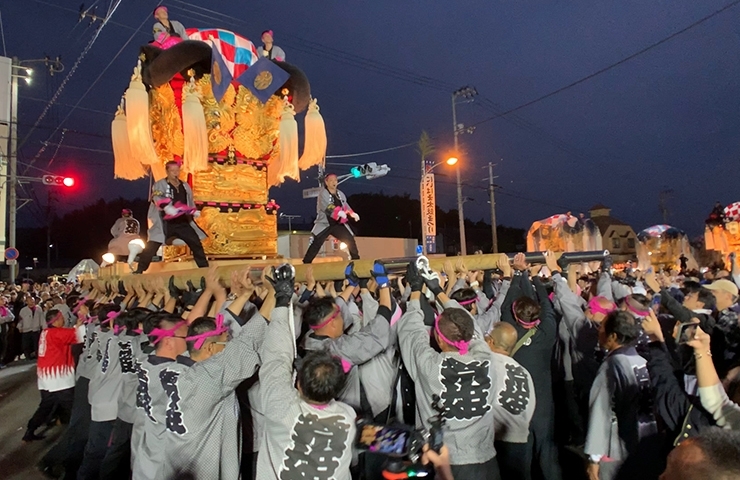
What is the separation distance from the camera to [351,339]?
10.2 ft

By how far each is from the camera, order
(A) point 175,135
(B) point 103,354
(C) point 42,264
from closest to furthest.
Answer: (B) point 103,354
(A) point 175,135
(C) point 42,264

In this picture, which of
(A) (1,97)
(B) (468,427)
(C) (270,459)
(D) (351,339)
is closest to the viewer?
(C) (270,459)

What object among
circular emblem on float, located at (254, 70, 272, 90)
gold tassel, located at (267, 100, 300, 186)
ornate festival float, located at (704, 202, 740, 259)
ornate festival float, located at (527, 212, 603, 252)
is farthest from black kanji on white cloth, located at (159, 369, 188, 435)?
ornate festival float, located at (704, 202, 740, 259)

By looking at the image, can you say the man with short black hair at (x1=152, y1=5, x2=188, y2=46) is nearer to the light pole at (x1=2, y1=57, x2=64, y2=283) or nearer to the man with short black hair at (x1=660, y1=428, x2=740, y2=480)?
the man with short black hair at (x1=660, y1=428, x2=740, y2=480)

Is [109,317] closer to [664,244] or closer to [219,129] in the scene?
[219,129]

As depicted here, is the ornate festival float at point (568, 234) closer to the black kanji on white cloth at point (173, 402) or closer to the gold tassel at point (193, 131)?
the gold tassel at point (193, 131)

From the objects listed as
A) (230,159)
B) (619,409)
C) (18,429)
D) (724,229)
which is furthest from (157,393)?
(724,229)

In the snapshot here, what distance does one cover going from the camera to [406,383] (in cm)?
365

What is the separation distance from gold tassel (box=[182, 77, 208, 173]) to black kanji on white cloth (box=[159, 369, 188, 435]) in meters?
4.17

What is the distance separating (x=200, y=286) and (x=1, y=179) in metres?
21.7

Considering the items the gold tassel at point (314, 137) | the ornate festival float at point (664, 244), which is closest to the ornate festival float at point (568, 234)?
the ornate festival float at point (664, 244)

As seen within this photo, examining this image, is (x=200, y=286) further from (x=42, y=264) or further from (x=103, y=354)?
(x=42, y=264)

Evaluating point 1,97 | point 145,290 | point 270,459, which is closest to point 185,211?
point 145,290

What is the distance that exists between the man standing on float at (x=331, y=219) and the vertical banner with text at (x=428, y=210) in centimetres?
1436
